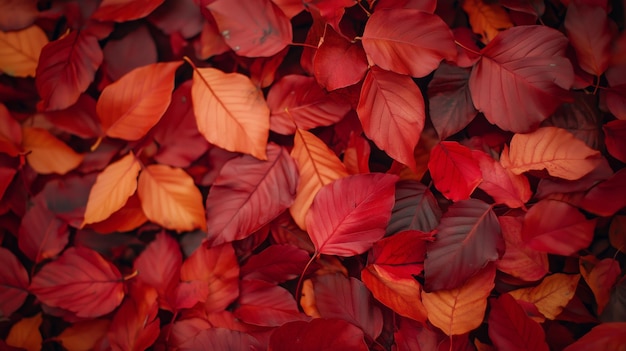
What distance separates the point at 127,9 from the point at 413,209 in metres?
0.42

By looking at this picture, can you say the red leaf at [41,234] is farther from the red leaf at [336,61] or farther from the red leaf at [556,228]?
the red leaf at [556,228]

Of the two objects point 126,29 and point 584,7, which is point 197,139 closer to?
point 126,29

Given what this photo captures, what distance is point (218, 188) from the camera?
57 cm

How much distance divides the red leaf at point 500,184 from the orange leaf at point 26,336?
582 millimetres

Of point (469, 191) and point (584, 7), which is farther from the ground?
point (584, 7)

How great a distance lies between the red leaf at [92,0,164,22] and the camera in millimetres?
588

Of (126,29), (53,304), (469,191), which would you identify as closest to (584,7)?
(469,191)

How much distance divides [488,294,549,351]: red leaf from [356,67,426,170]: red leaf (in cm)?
18

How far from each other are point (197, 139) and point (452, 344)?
1.26 feet

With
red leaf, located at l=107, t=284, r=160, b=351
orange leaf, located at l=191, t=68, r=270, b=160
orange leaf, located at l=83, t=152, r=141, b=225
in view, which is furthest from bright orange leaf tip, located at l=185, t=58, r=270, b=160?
red leaf, located at l=107, t=284, r=160, b=351

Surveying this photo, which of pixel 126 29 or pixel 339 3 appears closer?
pixel 339 3

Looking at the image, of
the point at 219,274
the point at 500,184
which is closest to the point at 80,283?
the point at 219,274

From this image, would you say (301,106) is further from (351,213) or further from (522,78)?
(522,78)

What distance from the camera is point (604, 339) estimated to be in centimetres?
51
